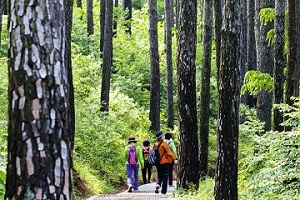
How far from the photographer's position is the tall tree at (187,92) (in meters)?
12.3

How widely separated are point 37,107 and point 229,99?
17.2 feet

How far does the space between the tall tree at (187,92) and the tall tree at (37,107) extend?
8.22m

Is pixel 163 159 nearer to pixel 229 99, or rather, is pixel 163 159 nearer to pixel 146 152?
pixel 146 152

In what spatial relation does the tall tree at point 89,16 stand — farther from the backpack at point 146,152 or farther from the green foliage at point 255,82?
the green foliage at point 255,82

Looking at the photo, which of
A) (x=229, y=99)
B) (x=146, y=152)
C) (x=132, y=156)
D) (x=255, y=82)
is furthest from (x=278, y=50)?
(x=146, y=152)

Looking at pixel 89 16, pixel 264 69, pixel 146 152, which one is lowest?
pixel 146 152

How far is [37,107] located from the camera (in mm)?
4113

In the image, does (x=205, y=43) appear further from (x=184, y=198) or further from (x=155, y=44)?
(x=155, y=44)

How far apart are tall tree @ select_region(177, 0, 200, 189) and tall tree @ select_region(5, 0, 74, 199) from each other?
822 cm

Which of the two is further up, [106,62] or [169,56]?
[169,56]

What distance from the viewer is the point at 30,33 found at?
13.8 ft

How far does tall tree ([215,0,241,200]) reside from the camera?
8789mm

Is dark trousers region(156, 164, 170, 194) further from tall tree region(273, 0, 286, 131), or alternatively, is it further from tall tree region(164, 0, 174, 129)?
tall tree region(164, 0, 174, 129)

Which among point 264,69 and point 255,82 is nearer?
point 255,82
